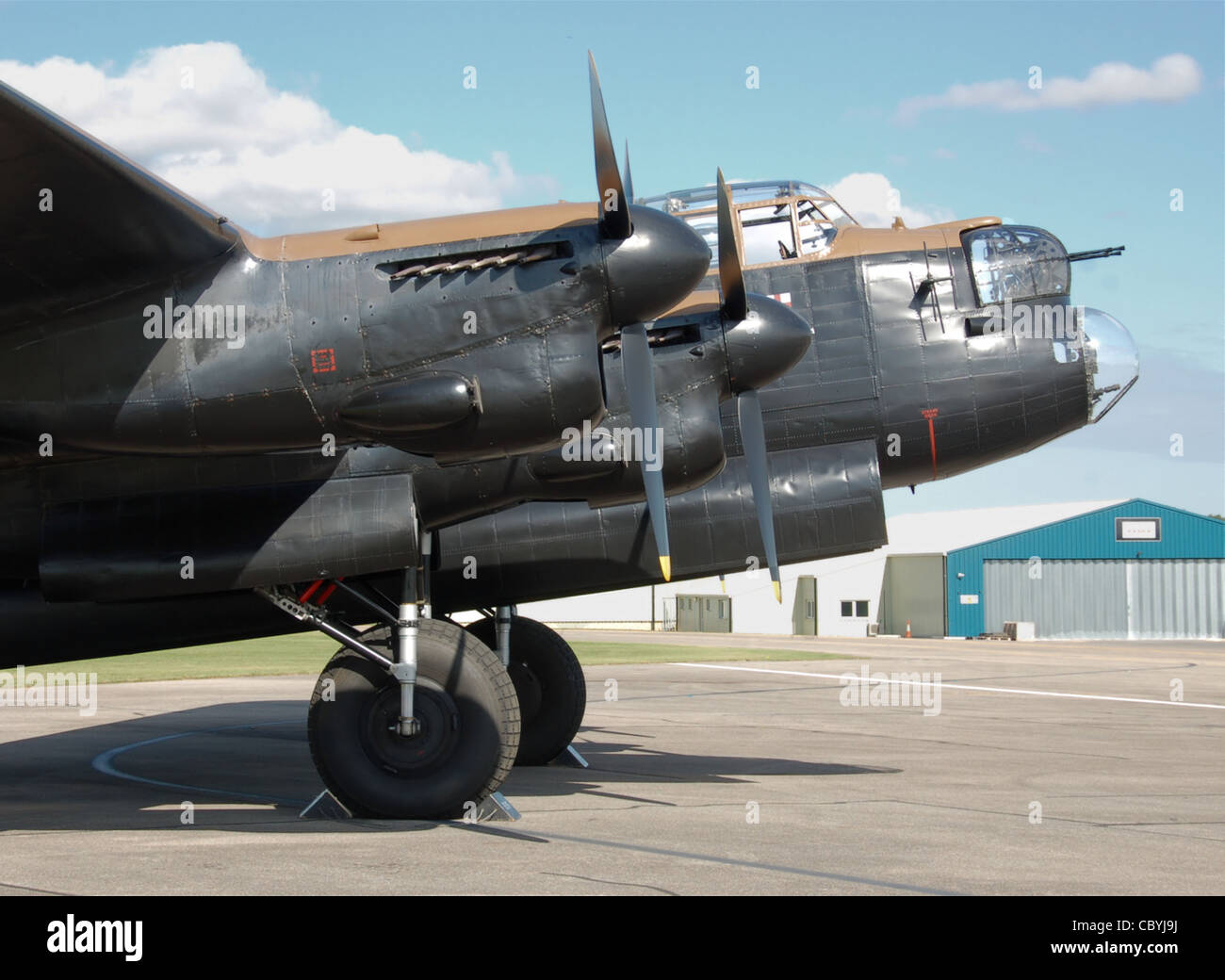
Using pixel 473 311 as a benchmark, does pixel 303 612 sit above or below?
below

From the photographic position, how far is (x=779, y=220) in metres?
13.0

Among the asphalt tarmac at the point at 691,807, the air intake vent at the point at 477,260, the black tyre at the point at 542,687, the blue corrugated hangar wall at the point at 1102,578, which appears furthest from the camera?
the blue corrugated hangar wall at the point at 1102,578

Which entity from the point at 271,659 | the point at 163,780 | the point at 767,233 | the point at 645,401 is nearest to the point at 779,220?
the point at 767,233

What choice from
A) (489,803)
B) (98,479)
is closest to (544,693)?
(489,803)

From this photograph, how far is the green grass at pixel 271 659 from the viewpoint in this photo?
32.2 metres

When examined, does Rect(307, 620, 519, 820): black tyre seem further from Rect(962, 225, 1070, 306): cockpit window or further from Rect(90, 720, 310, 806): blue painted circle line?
Rect(962, 225, 1070, 306): cockpit window

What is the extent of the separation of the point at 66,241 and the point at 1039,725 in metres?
15.6

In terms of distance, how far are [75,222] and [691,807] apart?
6466 millimetres

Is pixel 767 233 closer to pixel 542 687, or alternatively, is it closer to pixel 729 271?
pixel 729 271

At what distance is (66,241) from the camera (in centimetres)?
850

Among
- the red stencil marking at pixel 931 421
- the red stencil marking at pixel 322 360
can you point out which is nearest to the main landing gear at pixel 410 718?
the red stencil marking at pixel 322 360

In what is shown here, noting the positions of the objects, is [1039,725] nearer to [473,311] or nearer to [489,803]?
[489,803]

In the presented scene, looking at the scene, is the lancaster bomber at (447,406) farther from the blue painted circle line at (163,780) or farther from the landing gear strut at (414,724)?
the blue painted circle line at (163,780)

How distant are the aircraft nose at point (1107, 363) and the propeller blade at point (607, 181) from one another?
536cm
